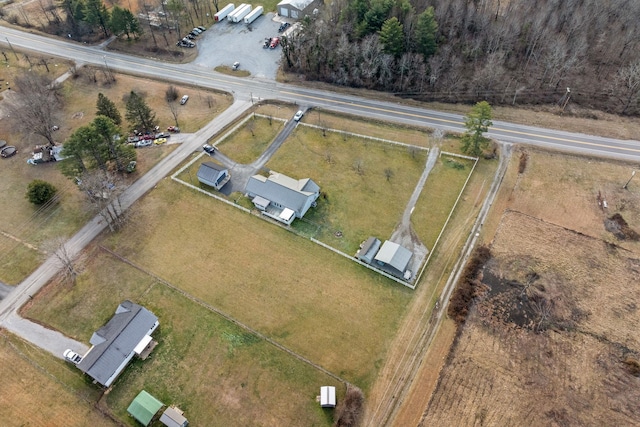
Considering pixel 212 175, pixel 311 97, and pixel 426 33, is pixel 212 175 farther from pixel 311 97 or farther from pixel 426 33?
pixel 426 33

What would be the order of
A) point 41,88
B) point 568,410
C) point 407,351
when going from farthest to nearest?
point 41,88
point 407,351
point 568,410

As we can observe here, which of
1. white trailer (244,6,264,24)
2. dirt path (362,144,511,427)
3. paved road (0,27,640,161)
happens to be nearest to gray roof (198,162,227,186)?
paved road (0,27,640,161)

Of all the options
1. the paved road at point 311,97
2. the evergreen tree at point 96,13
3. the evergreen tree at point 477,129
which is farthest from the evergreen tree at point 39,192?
the evergreen tree at point 477,129

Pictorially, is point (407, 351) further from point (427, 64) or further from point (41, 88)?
point (41, 88)

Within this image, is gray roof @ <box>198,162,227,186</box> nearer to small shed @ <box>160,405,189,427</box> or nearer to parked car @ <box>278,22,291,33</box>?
small shed @ <box>160,405,189,427</box>

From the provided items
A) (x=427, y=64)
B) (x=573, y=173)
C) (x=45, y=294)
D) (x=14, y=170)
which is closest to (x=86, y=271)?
(x=45, y=294)
